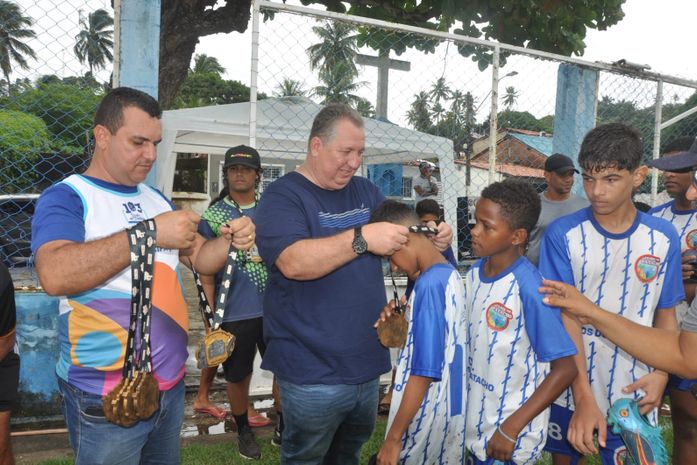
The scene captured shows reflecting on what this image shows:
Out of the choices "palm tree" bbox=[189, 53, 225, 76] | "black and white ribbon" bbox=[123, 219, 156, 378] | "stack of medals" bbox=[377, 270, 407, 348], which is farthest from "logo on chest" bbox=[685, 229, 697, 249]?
"palm tree" bbox=[189, 53, 225, 76]

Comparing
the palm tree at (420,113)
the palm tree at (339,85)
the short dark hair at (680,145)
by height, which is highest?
the palm tree at (339,85)

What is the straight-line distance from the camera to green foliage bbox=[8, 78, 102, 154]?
148 inches

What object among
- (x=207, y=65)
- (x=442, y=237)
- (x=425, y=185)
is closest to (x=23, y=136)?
(x=442, y=237)

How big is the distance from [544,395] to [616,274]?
0.72 metres

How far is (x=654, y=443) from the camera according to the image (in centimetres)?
194

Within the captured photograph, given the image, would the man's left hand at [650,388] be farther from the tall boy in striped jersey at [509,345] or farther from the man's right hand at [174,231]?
the man's right hand at [174,231]

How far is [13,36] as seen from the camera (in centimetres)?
421

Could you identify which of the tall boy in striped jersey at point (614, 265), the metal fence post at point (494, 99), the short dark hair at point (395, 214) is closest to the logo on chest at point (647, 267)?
the tall boy in striped jersey at point (614, 265)

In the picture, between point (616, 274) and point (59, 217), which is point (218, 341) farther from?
point (616, 274)

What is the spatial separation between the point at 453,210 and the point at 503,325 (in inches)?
140

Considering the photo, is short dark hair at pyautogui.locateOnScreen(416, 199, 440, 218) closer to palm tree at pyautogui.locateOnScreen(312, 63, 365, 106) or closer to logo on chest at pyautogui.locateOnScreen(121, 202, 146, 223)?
palm tree at pyautogui.locateOnScreen(312, 63, 365, 106)

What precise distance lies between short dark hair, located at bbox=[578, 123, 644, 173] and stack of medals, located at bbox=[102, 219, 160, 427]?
1846 mm

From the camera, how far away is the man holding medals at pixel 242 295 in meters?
3.71

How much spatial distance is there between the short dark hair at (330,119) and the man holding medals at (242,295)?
5.38 ft
